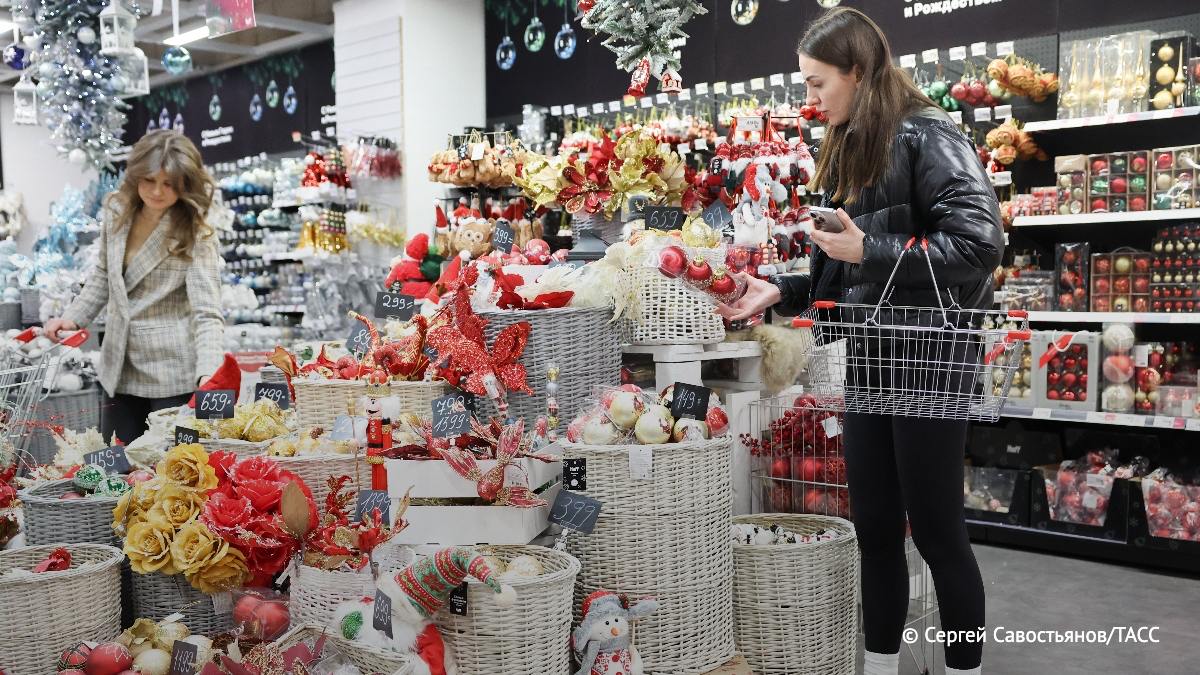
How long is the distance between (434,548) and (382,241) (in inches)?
204

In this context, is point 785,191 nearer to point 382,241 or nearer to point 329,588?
→ point 329,588

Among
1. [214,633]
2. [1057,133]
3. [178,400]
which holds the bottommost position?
[214,633]

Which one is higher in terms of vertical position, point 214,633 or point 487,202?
point 487,202

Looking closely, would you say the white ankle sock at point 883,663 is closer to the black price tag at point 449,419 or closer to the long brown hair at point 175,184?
the black price tag at point 449,419

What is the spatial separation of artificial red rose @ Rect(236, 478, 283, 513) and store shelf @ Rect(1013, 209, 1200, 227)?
140 inches

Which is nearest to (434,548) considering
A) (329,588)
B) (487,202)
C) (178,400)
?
(329,588)

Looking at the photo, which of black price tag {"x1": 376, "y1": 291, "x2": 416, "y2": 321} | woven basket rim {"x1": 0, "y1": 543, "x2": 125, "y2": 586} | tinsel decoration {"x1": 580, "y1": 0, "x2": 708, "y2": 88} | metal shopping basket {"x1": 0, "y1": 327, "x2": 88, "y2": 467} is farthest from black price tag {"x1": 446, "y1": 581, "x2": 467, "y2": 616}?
tinsel decoration {"x1": 580, "y1": 0, "x2": 708, "y2": 88}

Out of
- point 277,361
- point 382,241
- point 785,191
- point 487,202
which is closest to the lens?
point 277,361

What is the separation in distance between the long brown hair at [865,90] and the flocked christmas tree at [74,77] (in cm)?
455

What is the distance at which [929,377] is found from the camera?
6.31 ft

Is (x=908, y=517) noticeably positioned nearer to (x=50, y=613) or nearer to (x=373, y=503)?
(x=373, y=503)

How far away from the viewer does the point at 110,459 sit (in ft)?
7.85

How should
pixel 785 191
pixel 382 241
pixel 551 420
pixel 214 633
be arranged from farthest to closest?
pixel 382 241 < pixel 785 191 < pixel 551 420 < pixel 214 633

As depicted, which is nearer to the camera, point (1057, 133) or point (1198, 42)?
point (1198, 42)
